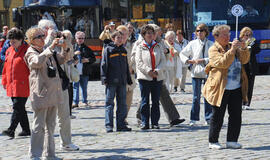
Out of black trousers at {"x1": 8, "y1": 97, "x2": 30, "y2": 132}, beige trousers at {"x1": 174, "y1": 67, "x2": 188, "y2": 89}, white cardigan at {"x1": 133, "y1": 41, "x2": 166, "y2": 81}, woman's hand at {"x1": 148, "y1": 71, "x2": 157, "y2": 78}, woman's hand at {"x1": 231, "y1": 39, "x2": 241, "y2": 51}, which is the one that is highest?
woman's hand at {"x1": 231, "y1": 39, "x2": 241, "y2": 51}

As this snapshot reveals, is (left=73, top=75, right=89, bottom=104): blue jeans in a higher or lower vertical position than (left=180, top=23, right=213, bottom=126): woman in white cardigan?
lower

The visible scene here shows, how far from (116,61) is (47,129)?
2631 mm

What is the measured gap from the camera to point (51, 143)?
7500mm

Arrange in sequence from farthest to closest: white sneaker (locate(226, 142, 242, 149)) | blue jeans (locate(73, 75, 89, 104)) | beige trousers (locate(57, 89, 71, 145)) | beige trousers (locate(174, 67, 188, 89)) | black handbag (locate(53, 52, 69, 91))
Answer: beige trousers (locate(174, 67, 188, 89)), blue jeans (locate(73, 75, 89, 104)), beige trousers (locate(57, 89, 71, 145)), white sneaker (locate(226, 142, 242, 149)), black handbag (locate(53, 52, 69, 91))

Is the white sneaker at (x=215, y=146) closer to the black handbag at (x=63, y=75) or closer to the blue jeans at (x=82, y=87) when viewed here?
the black handbag at (x=63, y=75)

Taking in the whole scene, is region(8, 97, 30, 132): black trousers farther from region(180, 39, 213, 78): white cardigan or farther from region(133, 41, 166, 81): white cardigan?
region(180, 39, 213, 78): white cardigan

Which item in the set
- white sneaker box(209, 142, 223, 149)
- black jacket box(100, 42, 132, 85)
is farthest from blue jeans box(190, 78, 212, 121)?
white sneaker box(209, 142, 223, 149)

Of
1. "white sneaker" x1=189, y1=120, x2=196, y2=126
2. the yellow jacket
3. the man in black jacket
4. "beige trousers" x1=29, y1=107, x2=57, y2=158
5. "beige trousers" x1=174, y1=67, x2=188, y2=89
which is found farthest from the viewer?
"beige trousers" x1=174, y1=67, x2=188, y2=89

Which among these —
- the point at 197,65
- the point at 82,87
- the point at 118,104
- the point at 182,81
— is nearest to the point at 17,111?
the point at 118,104

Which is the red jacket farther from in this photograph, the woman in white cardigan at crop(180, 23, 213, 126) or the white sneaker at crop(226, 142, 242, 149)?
the white sneaker at crop(226, 142, 242, 149)

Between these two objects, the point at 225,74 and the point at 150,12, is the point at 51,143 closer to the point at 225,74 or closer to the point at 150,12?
the point at 225,74

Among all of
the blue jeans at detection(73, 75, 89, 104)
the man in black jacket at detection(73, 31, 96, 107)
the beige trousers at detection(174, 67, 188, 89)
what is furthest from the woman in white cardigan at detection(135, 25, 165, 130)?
the beige trousers at detection(174, 67, 188, 89)

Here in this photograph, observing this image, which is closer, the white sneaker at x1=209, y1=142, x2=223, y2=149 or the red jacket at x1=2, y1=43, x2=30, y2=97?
the white sneaker at x1=209, y1=142, x2=223, y2=149

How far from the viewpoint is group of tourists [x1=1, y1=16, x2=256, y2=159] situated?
737cm
